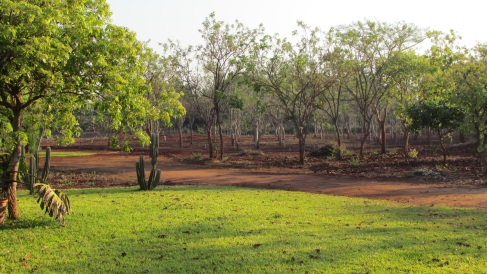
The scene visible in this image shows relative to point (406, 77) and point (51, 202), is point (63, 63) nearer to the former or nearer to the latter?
point (51, 202)

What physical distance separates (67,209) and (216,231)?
3.10m

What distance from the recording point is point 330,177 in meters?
20.3

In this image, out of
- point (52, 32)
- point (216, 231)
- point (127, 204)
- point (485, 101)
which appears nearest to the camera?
point (52, 32)

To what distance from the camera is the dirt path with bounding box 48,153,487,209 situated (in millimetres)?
14305

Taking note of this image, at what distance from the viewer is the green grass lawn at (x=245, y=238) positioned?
6395 millimetres

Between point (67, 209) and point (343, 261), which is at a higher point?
point (67, 209)

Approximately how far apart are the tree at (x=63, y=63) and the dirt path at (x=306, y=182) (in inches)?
368

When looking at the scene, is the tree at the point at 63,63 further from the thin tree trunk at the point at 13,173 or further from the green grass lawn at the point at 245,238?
the green grass lawn at the point at 245,238

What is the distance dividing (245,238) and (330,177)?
13014 millimetres

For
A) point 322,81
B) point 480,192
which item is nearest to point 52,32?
point 480,192

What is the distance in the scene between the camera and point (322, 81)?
25438 millimetres

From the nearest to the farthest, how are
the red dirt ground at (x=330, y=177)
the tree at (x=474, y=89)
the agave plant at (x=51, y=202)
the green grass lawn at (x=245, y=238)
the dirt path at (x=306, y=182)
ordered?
the green grass lawn at (x=245, y=238) < the agave plant at (x=51, y=202) < the dirt path at (x=306, y=182) < the red dirt ground at (x=330, y=177) < the tree at (x=474, y=89)

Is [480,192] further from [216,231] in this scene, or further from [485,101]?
[216,231]

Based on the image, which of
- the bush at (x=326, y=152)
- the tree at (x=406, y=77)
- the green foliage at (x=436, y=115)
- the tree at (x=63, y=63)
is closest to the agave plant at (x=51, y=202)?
the tree at (x=63, y=63)
